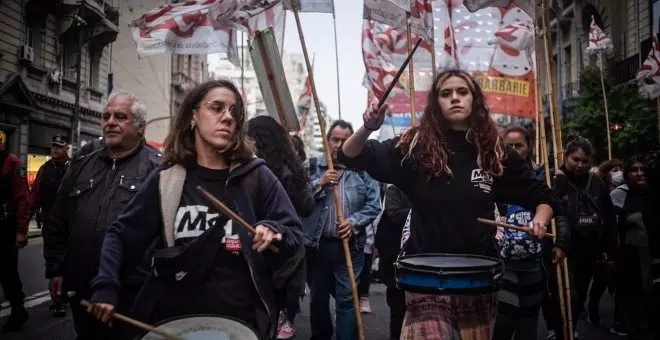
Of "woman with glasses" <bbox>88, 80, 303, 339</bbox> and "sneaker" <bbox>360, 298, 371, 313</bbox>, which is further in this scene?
"sneaker" <bbox>360, 298, 371, 313</bbox>

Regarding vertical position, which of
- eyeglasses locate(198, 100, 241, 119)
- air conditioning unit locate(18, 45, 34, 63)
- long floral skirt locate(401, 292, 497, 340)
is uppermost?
air conditioning unit locate(18, 45, 34, 63)

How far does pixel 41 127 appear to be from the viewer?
75.2 feet

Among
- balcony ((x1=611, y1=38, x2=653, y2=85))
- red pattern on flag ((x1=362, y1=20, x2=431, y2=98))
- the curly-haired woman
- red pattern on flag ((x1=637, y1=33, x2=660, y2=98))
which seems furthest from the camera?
balcony ((x1=611, y1=38, x2=653, y2=85))

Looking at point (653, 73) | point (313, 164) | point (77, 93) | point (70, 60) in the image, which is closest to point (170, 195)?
point (313, 164)

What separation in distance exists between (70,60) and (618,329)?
24942mm

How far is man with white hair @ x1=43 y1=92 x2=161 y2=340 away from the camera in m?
3.76

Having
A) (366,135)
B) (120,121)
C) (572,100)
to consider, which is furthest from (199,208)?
(572,100)

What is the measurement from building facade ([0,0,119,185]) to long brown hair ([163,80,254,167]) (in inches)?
758

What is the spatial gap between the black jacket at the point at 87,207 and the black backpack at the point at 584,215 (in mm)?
3794

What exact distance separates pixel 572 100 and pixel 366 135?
2775 centimetres

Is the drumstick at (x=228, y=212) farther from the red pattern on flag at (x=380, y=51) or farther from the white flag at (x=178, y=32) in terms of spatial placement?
the red pattern on flag at (x=380, y=51)

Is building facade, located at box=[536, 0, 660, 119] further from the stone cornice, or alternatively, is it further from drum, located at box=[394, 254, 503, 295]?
the stone cornice

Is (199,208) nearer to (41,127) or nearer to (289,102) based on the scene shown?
(289,102)

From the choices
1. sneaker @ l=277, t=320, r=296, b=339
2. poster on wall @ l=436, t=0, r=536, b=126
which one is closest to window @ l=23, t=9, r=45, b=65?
poster on wall @ l=436, t=0, r=536, b=126
